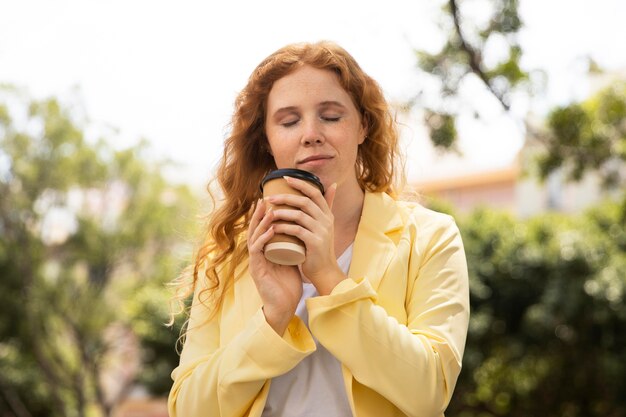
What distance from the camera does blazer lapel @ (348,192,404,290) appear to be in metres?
2.04

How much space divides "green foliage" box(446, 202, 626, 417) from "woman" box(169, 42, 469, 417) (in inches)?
333

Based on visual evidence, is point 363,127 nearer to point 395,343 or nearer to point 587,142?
point 395,343

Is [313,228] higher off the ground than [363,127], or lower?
lower

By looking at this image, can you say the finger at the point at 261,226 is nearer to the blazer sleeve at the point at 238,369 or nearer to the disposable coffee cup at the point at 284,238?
the disposable coffee cup at the point at 284,238

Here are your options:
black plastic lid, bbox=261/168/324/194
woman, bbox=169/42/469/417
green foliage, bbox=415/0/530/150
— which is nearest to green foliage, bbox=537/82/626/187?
green foliage, bbox=415/0/530/150

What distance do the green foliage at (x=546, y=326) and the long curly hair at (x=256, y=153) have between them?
833 centimetres

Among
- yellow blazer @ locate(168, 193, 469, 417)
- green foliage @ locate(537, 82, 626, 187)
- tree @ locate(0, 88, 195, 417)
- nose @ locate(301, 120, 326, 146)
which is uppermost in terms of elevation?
nose @ locate(301, 120, 326, 146)

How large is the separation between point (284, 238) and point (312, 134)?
0.31 meters

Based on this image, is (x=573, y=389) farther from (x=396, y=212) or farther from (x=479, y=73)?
(x=396, y=212)

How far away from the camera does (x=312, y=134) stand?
6.64 ft

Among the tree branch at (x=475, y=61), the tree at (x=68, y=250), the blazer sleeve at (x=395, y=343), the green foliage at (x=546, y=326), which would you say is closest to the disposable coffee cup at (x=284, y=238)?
the blazer sleeve at (x=395, y=343)

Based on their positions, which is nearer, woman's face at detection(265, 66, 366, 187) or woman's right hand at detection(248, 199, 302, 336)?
woman's right hand at detection(248, 199, 302, 336)

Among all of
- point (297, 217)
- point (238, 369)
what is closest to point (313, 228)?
point (297, 217)

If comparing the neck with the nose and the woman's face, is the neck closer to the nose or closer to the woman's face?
the woman's face
